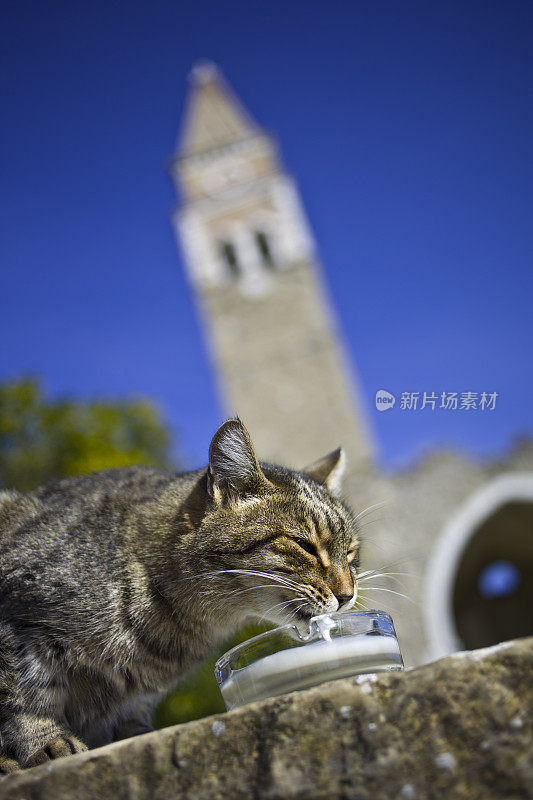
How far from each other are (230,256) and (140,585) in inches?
678

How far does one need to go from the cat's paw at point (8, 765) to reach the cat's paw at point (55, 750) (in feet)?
0.10

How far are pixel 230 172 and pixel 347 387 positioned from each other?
7.09 m

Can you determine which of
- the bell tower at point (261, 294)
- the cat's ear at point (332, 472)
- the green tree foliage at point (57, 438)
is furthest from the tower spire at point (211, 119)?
the cat's ear at point (332, 472)

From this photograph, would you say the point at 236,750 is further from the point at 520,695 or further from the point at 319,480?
the point at 319,480

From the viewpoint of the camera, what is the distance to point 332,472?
2.36 m

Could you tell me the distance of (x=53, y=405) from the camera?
10102 millimetres

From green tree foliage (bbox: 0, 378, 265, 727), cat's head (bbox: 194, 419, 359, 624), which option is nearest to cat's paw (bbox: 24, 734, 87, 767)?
cat's head (bbox: 194, 419, 359, 624)

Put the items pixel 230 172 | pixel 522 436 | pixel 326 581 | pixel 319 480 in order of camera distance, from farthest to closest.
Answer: pixel 230 172 < pixel 522 436 < pixel 319 480 < pixel 326 581

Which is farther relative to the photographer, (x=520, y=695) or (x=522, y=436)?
(x=522, y=436)

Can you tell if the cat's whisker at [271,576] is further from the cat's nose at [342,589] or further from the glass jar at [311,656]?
the glass jar at [311,656]

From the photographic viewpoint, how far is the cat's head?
1.78 m

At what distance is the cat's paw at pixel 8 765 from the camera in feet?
5.16

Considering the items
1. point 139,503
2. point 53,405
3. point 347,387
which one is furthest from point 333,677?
point 347,387

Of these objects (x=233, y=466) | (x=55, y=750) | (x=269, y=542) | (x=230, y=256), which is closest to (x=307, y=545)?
(x=269, y=542)
